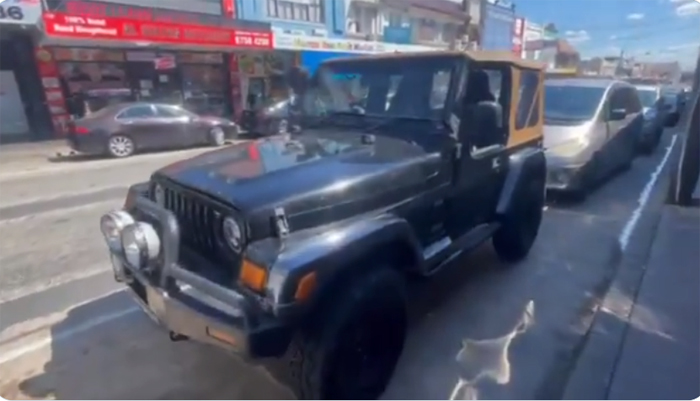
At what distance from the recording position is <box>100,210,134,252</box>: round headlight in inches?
108

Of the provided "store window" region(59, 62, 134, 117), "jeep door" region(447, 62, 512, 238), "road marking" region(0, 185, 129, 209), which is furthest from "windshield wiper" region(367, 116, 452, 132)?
"store window" region(59, 62, 134, 117)

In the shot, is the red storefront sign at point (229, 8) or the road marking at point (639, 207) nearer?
the road marking at point (639, 207)

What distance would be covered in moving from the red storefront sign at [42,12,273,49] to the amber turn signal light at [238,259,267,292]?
1350 centimetres

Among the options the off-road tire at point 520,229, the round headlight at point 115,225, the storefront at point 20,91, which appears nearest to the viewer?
the round headlight at point 115,225

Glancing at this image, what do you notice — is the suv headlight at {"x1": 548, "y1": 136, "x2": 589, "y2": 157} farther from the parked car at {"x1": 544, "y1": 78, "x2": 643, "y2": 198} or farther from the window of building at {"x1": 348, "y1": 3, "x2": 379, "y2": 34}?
the window of building at {"x1": 348, "y1": 3, "x2": 379, "y2": 34}

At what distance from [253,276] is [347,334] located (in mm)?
597

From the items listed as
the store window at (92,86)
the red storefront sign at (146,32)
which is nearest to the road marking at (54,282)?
the red storefront sign at (146,32)

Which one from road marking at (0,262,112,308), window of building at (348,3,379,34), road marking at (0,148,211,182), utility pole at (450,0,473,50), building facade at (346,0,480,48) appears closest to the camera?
road marking at (0,262,112,308)

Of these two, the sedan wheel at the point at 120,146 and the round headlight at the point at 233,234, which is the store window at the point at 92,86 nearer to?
the sedan wheel at the point at 120,146

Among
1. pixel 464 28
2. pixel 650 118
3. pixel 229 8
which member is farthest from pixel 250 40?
pixel 464 28

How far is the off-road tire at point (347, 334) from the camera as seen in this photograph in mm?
2324

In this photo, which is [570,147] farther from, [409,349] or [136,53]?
[136,53]

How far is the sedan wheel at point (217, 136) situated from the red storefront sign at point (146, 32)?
3.70 metres

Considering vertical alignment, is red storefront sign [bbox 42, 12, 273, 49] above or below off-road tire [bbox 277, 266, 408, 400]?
above
